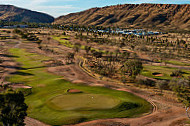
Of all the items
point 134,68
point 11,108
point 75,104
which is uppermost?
point 11,108

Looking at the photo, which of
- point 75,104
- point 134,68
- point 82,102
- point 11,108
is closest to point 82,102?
point 82,102

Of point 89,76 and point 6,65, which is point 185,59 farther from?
point 6,65

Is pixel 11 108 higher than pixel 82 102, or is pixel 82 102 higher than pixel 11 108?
pixel 11 108

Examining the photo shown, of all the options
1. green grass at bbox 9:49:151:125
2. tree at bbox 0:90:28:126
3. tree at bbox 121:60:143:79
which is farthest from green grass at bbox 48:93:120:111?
tree at bbox 121:60:143:79

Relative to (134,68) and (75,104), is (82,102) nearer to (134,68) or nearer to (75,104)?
(75,104)

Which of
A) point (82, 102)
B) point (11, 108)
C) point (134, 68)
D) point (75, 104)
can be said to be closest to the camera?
point (11, 108)

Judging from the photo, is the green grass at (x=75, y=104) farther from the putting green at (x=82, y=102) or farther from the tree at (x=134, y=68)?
the tree at (x=134, y=68)
